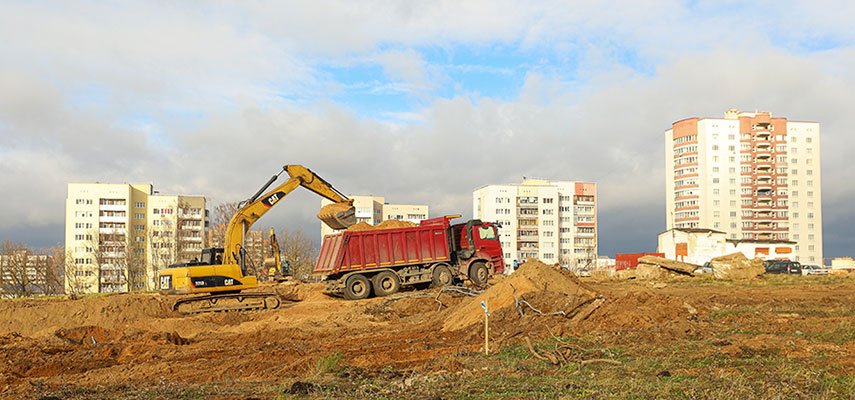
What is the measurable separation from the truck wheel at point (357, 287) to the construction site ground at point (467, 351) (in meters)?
3.85

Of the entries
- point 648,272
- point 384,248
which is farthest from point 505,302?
point 648,272

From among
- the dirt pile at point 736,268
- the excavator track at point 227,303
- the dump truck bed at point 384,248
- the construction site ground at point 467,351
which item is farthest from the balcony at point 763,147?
the excavator track at point 227,303

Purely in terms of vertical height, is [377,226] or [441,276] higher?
[377,226]

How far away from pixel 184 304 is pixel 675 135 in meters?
102

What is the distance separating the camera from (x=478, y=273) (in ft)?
84.9

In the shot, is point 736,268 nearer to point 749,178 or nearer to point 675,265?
point 675,265

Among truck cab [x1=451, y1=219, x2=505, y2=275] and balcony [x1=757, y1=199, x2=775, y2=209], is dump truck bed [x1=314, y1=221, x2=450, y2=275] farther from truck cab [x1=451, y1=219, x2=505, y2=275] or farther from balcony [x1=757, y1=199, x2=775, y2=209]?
balcony [x1=757, y1=199, x2=775, y2=209]

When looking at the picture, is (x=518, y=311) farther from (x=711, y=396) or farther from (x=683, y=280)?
(x=683, y=280)

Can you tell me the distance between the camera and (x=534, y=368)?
33.2 ft

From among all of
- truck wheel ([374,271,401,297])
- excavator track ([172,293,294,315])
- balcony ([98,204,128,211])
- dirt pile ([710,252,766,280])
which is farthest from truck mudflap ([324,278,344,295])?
balcony ([98,204,128,211])

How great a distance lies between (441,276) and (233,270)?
811 cm

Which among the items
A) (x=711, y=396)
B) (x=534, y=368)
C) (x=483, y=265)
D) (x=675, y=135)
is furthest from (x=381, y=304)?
(x=675, y=135)

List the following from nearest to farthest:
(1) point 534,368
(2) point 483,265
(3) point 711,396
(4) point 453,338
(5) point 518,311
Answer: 1. (3) point 711,396
2. (1) point 534,368
3. (4) point 453,338
4. (5) point 518,311
5. (2) point 483,265

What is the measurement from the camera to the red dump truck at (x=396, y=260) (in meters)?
25.1
